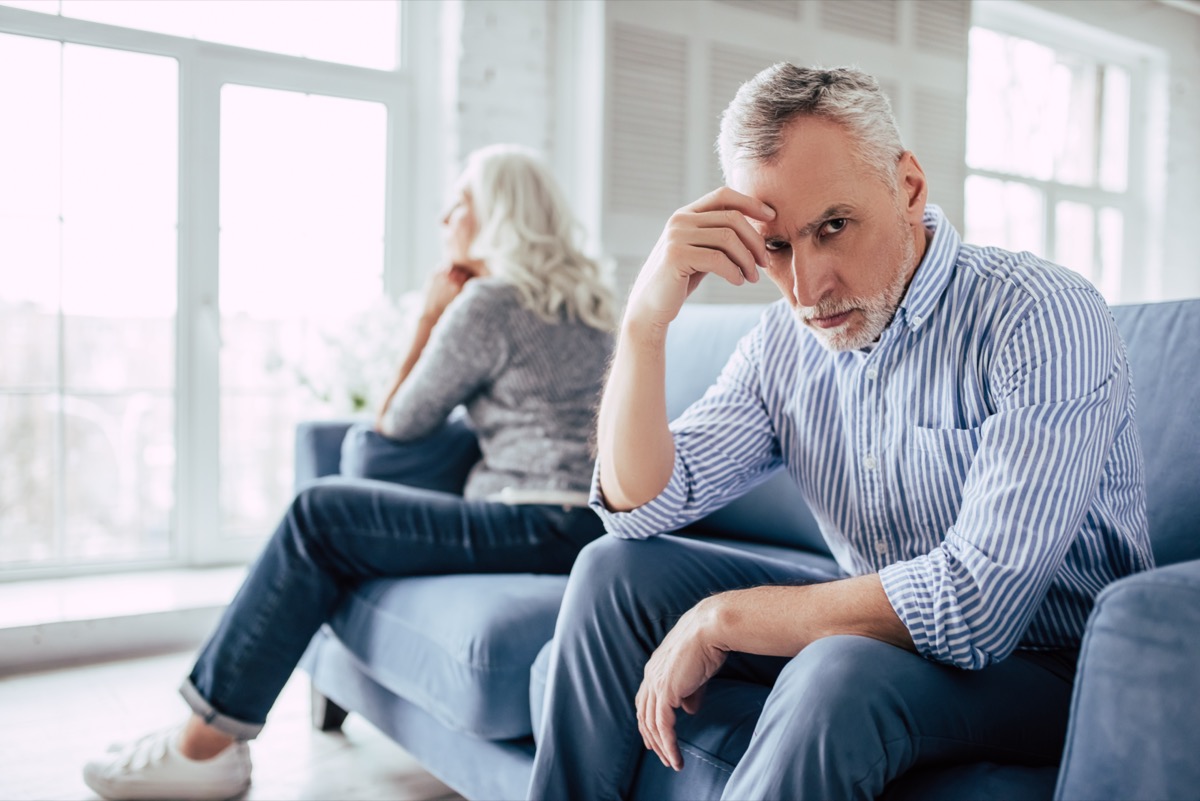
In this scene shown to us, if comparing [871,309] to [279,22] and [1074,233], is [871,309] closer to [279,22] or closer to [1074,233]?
[279,22]

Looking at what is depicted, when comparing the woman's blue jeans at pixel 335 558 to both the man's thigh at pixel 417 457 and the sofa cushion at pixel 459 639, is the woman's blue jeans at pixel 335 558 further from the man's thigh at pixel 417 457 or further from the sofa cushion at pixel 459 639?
the man's thigh at pixel 417 457

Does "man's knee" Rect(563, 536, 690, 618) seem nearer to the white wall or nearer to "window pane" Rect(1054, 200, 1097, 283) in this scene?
the white wall

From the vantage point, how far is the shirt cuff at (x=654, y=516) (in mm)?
1265

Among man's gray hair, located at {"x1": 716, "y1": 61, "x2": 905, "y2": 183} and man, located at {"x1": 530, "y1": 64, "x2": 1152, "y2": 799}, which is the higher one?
man's gray hair, located at {"x1": 716, "y1": 61, "x2": 905, "y2": 183}

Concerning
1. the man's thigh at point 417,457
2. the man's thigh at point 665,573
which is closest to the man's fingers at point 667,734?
the man's thigh at point 665,573

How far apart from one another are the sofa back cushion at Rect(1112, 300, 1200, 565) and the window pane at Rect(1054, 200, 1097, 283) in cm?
324

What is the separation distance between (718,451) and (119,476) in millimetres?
2515

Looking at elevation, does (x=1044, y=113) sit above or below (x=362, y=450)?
above

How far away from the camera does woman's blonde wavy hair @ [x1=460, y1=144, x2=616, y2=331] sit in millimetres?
1999

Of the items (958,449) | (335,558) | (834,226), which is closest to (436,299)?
(335,558)

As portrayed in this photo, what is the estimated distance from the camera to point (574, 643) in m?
1.21

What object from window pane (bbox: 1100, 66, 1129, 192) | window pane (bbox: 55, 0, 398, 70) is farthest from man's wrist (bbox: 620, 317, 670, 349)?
window pane (bbox: 1100, 66, 1129, 192)

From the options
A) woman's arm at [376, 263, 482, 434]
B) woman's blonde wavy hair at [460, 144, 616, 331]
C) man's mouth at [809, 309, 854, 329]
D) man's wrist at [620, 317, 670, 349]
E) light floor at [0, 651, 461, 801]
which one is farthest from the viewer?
woman's arm at [376, 263, 482, 434]

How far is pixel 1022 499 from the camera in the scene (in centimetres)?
95
